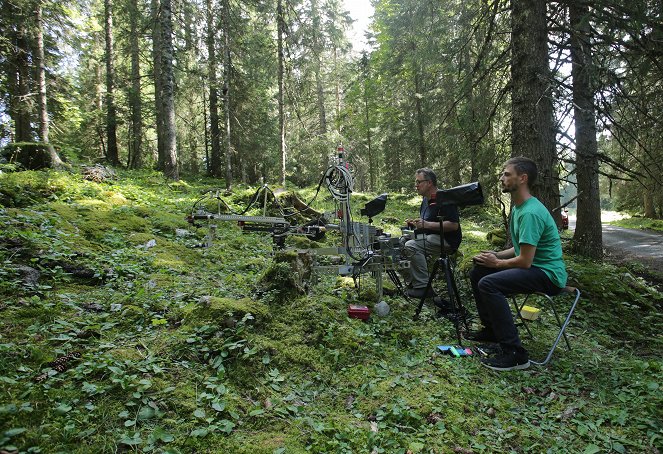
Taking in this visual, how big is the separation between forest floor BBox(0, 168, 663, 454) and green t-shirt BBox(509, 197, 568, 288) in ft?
3.27

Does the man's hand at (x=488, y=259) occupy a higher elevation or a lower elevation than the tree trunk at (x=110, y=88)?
lower

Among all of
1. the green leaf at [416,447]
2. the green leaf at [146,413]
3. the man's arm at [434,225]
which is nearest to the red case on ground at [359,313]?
the man's arm at [434,225]

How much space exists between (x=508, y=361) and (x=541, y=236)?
1331mm

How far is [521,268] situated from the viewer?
142 inches

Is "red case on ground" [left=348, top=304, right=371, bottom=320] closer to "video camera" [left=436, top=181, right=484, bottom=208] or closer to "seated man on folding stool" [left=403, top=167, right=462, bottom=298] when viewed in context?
"seated man on folding stool" [left=403, top=167, right=462, bottom=298]

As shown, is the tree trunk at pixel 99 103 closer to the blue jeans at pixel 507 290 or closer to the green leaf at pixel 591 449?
the blue jeans at pixel 507 290

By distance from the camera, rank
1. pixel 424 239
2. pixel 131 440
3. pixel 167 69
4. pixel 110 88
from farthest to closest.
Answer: pixel 110 88
pixel 167 69
pixel 424 239
pixel 131 440

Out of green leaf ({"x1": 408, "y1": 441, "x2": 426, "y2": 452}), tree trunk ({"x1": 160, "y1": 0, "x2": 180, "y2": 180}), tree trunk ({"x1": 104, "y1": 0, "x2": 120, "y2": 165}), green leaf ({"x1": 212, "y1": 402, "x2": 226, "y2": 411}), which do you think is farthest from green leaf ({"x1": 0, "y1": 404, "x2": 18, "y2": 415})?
tree trunk ({"x1": 104, "y1": 0, "x2": 120, "y2": 165})

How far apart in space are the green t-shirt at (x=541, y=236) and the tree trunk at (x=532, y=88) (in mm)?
2601

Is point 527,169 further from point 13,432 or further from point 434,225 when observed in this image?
point 13,432

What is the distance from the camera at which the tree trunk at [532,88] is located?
18.9 ft

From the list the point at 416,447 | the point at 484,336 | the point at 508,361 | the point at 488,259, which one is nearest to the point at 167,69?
the point at 488,259

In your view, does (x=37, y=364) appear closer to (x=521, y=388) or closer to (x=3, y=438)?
(x=3, y=438)

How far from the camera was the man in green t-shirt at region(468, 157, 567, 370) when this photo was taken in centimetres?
354
